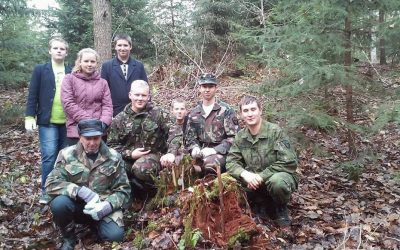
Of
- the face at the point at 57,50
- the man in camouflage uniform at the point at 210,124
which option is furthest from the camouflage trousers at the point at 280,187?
the face at the point at 57,50

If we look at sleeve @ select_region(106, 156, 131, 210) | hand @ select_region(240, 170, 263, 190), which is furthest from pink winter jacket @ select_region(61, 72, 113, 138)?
hand @ select_region(240, 170, 263, 190)

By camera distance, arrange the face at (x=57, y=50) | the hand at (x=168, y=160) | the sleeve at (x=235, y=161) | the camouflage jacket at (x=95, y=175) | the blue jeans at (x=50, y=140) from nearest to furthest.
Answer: the camouflage jacket at (x=95, y=175)
the sleeve at (x=235, y=161)
the hand at (x=168, y=160)
the face at (x=57, y=50)
the blue jeans at (x=50, y=140)

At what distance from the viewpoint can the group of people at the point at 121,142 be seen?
445 centimetres

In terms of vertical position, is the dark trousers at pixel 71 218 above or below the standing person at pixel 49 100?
below

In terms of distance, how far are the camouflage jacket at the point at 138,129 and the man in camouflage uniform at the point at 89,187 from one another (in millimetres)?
668

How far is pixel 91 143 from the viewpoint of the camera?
450 centimetres

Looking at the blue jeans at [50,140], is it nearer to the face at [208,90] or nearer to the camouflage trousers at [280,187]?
the face at [208,90]

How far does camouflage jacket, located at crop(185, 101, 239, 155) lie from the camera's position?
535 centimetres

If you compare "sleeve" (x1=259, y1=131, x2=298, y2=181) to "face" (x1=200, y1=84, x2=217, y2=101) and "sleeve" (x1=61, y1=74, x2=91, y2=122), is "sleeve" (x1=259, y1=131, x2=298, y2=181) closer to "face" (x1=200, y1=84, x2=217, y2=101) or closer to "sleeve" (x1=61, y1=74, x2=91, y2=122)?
"face" (x1=200, y1=84, x2=217, y2=101)

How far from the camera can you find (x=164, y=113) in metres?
5.47

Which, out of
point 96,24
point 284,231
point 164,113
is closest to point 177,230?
point 284,231

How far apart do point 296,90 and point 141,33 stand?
387 inches

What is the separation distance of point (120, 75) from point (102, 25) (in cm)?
378

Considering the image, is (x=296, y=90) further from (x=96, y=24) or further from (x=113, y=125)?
(x=96, y=24)
